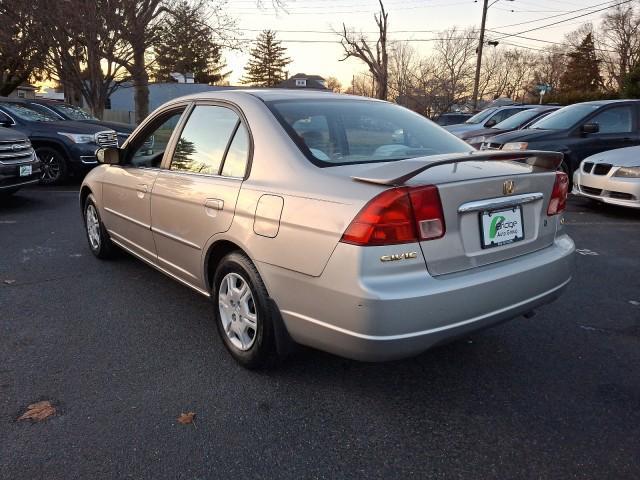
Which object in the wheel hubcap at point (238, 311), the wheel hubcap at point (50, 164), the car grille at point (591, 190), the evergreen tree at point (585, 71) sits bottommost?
the wheel hubcap at point (238, 311)

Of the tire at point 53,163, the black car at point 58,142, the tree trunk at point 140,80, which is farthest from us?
the tree trunk at point 140,80

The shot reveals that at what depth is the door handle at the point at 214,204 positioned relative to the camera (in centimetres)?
305

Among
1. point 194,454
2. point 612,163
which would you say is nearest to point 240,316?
point 194,454

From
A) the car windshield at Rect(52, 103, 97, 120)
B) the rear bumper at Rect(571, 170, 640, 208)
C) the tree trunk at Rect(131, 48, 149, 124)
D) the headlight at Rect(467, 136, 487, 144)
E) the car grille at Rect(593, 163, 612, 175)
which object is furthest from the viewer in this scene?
the tree trunk at Rect(131, 48, 149, 124)

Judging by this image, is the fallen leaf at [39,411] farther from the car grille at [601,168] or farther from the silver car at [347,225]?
the car grille at [601,168]

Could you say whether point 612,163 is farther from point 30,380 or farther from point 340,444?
point 30,380

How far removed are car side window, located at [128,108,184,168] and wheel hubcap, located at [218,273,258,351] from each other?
140cm

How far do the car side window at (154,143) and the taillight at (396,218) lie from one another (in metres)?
2.14

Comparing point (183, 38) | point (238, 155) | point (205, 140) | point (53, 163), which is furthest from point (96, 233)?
point (183, 38)

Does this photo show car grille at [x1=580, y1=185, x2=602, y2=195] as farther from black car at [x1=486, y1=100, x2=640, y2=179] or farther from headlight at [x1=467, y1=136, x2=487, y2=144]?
headlight at [x1=467, y1=136, x2=487, y2=144]

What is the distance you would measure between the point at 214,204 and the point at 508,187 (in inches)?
64.6

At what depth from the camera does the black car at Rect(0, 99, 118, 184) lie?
9.97 metres

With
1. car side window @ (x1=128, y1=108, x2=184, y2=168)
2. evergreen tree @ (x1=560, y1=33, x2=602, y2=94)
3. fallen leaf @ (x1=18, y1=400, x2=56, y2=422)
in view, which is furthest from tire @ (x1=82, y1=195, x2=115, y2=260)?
evergreen tree @ (x1=560, y1=33, x2=602, y2=94)

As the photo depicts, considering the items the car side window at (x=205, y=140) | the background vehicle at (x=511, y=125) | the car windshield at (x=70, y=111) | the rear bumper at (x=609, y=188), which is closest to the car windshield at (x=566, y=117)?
the background vehicle at (x=511, y=125)
